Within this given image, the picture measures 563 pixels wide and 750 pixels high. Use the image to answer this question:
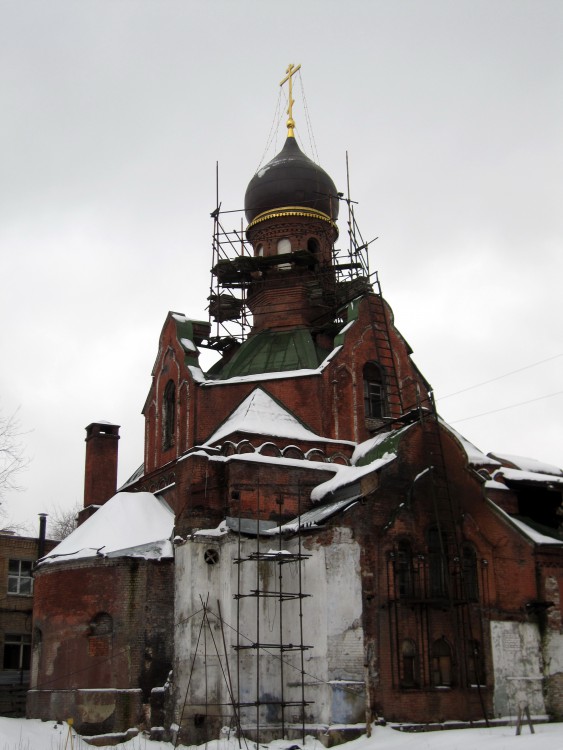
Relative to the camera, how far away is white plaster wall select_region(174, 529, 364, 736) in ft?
63.9

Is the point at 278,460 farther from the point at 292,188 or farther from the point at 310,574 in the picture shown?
the point at 292,188

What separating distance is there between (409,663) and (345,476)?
14.7 feet

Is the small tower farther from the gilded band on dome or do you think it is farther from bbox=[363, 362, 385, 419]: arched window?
bbox=[363, 362, 385, 419]: arched window

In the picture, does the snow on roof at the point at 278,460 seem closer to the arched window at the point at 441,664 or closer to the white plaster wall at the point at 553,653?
the arched window at the point at 441,664

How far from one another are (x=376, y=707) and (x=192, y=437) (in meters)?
8.82

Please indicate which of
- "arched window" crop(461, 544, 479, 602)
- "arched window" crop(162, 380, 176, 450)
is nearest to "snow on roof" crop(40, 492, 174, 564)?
"arched window" crop(162, 380, 176, 450)

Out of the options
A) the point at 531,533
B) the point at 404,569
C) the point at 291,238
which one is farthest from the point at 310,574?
the point at 291,238

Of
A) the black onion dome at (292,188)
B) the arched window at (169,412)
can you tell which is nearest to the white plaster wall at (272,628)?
the arched window at (169,412)

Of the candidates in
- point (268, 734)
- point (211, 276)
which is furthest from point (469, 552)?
point (211, 276)

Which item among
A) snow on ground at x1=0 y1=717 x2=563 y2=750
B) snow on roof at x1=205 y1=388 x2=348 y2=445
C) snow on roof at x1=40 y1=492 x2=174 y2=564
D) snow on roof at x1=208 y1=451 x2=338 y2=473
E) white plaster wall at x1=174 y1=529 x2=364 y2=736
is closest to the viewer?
snow on ground at x1=0 y1=717 x2=563 y2=750

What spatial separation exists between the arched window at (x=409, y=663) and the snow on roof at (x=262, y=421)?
581 centimetres

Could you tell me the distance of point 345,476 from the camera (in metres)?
22.2

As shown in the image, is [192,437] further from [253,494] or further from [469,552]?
[469,552]

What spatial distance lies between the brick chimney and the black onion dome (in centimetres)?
841
